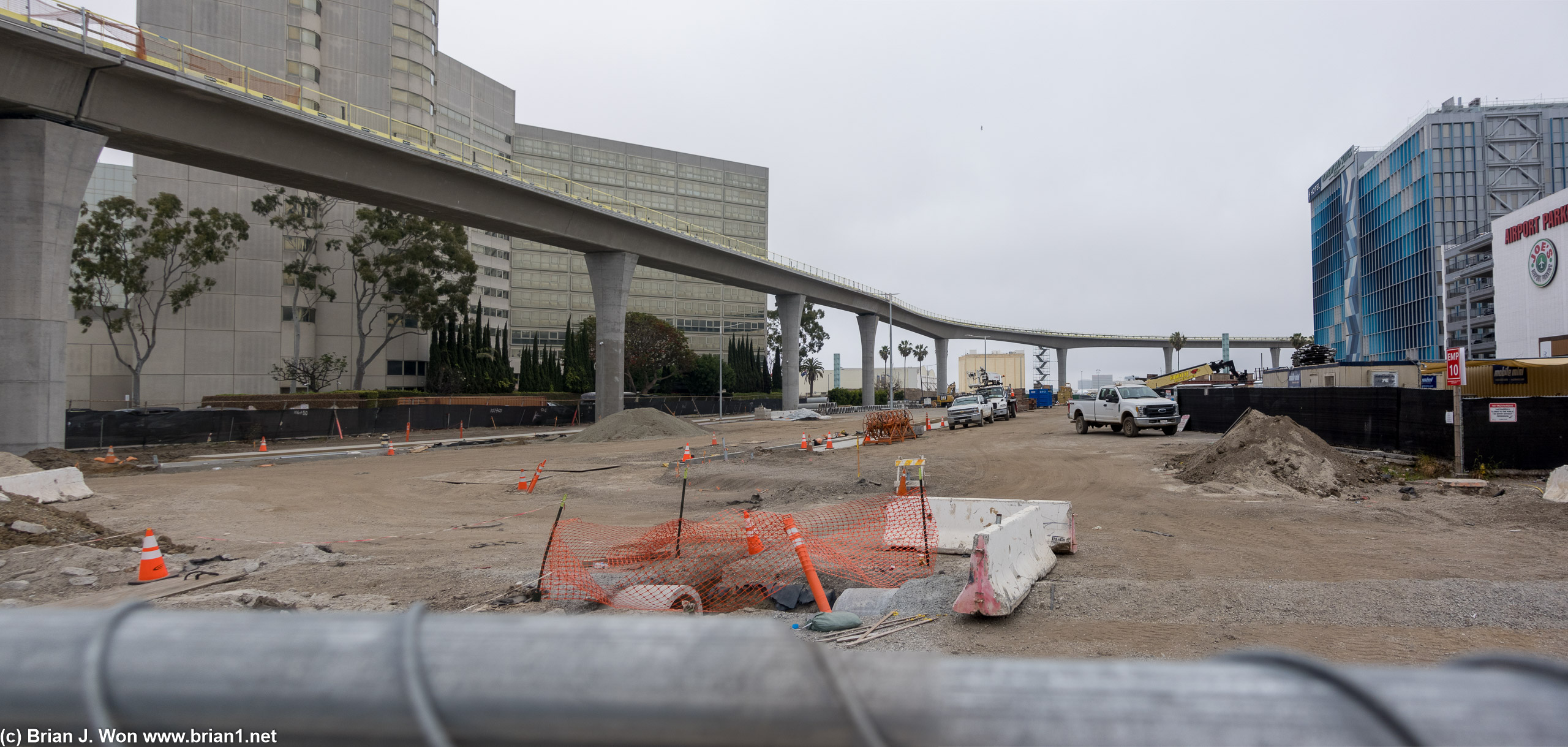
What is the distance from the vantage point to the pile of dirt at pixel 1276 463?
16.8 m

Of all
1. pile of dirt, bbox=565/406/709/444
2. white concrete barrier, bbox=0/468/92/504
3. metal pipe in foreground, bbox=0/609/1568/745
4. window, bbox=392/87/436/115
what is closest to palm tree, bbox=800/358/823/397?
window, bbox=392/87/436/115

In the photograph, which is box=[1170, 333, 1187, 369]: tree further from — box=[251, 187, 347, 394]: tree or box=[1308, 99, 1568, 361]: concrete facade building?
box=[251, 187, 347, 394]: tree

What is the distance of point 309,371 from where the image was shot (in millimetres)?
51031

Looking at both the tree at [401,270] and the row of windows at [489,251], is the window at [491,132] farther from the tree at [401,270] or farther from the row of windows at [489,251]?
the tree at [401,270]

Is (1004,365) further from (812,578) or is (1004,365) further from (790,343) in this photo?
(812,578)

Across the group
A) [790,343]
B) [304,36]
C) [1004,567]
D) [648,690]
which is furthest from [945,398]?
[648,690]

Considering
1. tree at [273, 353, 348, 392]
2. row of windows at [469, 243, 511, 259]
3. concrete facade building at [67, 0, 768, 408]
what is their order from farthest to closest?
row of windows at [469, 243, 511, 259] → tree at [273, 353, 348, 392] → concrete facade building at [67, 0, 768, 408]

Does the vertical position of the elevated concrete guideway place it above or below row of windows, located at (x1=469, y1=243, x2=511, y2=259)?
below

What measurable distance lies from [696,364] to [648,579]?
7362 centimetres

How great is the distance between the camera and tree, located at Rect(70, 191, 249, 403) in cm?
4572

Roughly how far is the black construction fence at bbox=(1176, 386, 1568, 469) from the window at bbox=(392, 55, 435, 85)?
209 feet

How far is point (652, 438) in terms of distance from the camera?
124ft

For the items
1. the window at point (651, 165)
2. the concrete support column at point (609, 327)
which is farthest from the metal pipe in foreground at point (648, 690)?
the window at point (651, 165)

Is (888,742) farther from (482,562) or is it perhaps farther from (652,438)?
(652,438)
